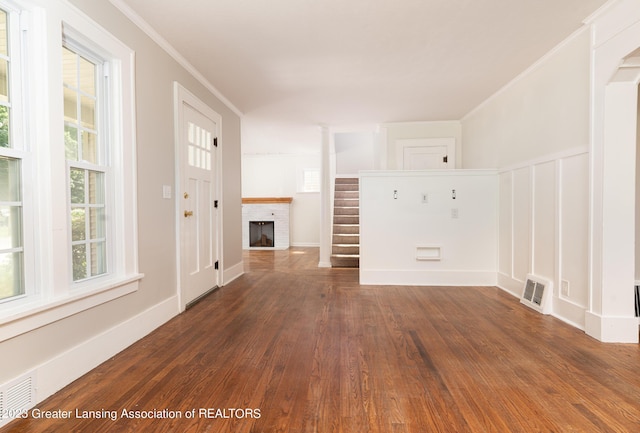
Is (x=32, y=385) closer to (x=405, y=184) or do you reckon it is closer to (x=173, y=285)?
(x=173, y=285)

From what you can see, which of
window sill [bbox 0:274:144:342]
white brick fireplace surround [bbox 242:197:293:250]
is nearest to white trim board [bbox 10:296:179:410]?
window sill [bbox 0:274:144:342]

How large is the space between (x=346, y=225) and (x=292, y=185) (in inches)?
105

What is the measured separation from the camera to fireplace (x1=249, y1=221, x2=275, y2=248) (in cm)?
834

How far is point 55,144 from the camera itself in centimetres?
175

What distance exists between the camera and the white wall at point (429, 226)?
4109 millimetres

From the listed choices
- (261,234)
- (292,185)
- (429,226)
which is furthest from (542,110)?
(261,234)

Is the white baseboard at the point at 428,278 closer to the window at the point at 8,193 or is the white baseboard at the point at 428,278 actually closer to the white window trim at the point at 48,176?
the white window trim at the point at 48,176

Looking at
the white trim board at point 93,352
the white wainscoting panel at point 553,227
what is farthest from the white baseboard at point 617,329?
the white trim board at point 93,352

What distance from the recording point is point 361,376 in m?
1.85

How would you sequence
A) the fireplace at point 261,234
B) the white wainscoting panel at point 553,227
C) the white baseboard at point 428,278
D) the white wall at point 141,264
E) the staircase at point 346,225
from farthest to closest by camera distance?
1. the fireplace at point 261,234
2. the staircase at point 346,225
3. the white baseboard at point 428,278
4. the white wainscoting panel at point 553,227
5. the white wall at point 141,264

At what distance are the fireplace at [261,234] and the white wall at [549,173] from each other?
221 inches

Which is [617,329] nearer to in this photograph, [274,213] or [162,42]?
[162,42]

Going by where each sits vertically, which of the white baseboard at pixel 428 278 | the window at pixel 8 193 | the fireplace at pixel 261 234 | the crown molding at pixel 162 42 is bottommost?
the white baseboard at pixel 428 278

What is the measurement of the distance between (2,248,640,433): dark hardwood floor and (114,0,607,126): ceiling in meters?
2.43
